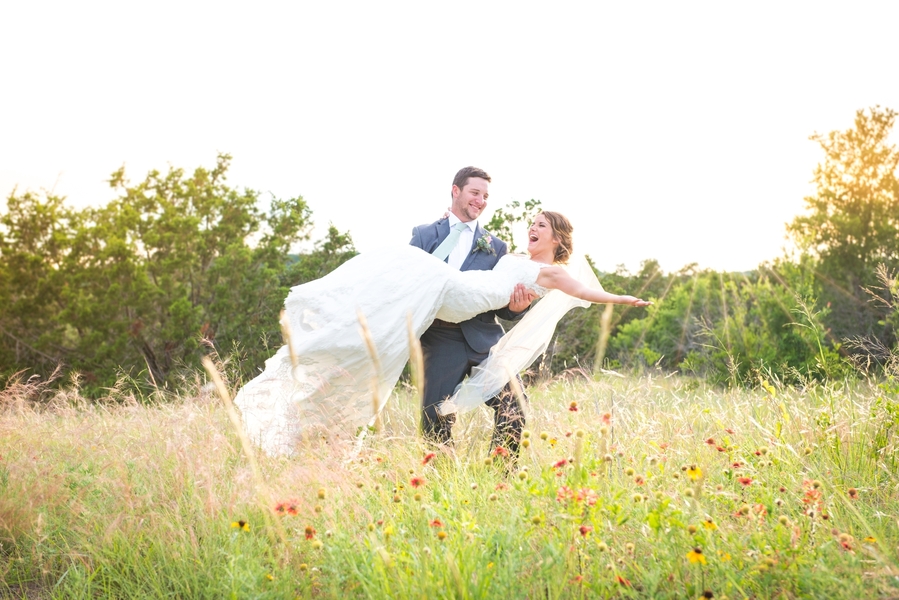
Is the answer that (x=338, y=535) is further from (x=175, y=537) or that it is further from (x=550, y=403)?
(x=550, y=403)

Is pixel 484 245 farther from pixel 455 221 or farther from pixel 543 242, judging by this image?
pixel 543 242

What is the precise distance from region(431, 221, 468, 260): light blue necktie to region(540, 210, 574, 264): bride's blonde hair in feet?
2.12

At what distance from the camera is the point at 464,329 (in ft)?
14.3

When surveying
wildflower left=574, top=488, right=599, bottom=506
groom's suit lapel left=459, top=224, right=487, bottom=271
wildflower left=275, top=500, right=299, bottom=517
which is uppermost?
groom's suit lapel left=459, top=224, right=487, bottom=271

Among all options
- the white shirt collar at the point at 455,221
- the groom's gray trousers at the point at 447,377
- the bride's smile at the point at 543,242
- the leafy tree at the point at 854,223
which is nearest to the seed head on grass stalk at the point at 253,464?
the groom's gray trousers at the point at 447,377

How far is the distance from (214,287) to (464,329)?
6507 mm

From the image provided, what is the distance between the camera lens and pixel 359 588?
7.79ft

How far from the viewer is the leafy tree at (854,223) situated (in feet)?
35.1

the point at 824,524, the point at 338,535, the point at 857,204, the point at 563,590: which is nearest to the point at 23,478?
the point at 338,535

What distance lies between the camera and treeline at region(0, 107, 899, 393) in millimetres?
9266

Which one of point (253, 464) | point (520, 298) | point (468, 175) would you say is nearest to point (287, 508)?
point (253, 464)

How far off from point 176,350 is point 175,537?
7.05m

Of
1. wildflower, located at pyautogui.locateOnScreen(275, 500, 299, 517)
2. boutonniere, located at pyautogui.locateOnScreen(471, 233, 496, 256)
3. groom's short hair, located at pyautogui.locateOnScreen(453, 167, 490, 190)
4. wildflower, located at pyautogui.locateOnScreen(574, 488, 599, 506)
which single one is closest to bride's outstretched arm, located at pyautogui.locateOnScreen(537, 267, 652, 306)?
boutonniere, located at pyautogui.locateOnScreen(471, 233, 496, 256)

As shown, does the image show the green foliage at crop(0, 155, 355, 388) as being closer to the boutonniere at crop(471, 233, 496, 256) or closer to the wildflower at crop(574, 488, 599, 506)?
the boutonniere at crop(471, 233, 496, 256)
